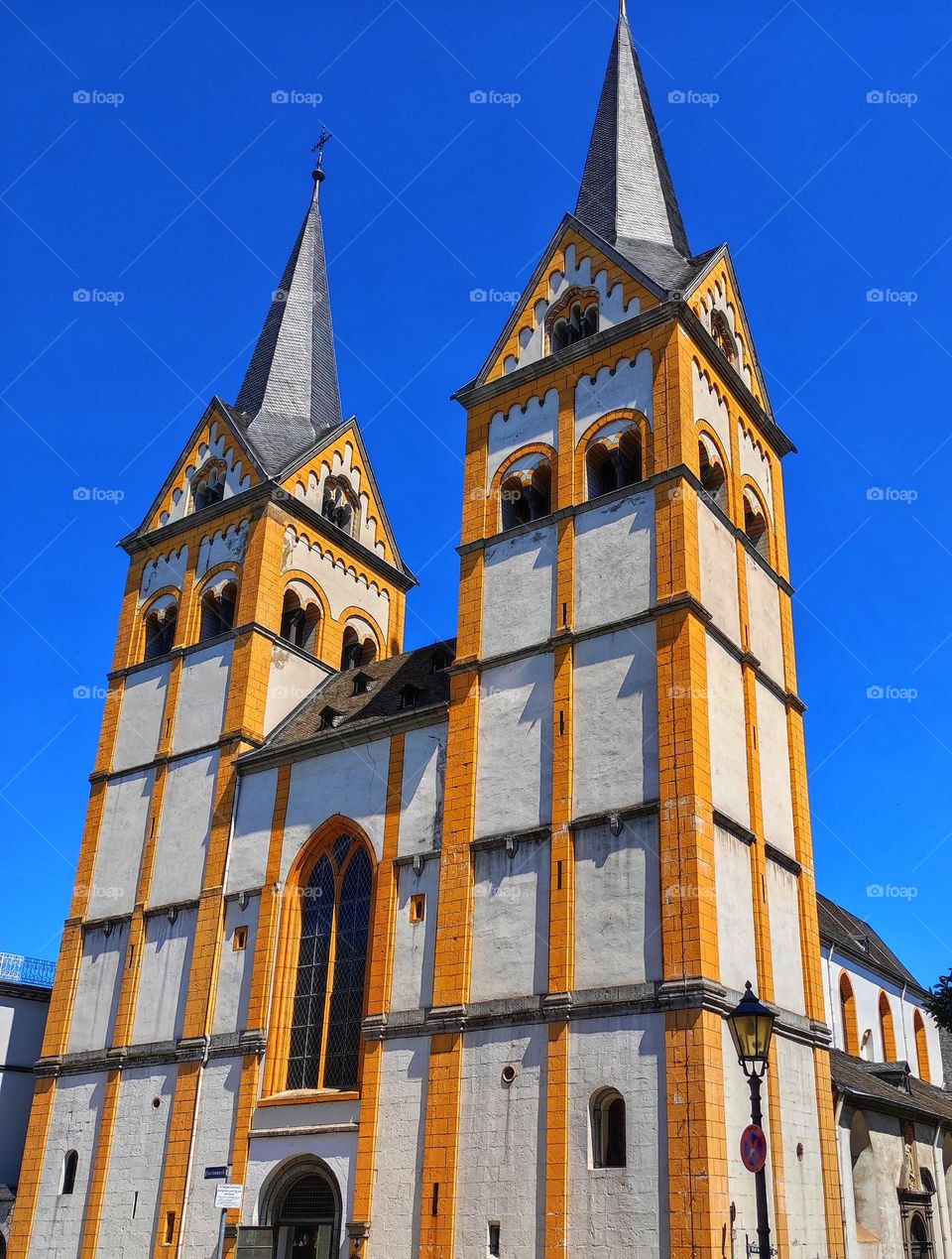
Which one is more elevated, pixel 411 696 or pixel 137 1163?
pixel 411 696

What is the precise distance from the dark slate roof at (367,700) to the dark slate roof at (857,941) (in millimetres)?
13073

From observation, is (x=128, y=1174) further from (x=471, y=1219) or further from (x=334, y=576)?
(x=334, y=576)

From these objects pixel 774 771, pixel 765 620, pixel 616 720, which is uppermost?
pixel 765 620

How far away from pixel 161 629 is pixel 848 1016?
75.1 feet

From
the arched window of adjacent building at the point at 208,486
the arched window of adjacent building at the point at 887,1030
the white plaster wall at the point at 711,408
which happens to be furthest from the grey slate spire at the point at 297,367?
the arched window of adjacent building at the point at 887,1030

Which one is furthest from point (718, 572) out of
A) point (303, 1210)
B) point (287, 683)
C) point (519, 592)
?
point (303, 1210)

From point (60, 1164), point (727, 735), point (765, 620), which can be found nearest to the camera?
point (727, 735)

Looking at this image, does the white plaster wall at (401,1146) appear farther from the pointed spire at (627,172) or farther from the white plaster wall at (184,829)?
the pointed spire at (627,172)

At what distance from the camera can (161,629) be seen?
3594cm

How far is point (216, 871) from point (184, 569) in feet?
33.0

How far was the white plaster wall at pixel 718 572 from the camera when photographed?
83.2 feet

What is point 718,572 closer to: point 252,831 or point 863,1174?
point 252,831

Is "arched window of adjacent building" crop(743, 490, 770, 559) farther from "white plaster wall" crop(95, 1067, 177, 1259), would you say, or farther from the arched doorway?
"white plaster wall" crop(95, 1067, 177, 1259)

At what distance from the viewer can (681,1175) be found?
1939cm
